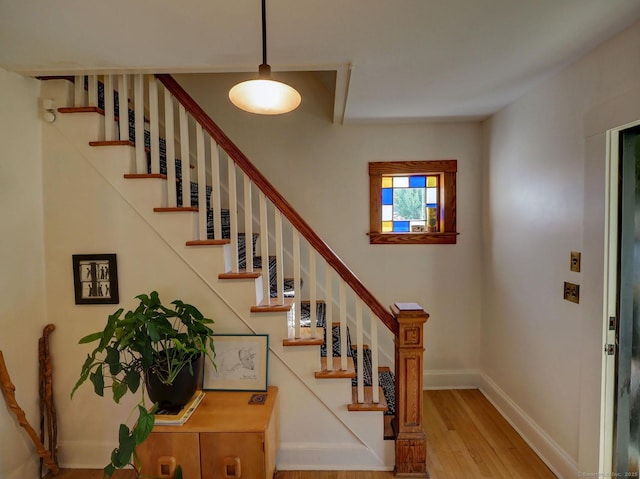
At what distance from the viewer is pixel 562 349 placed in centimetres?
190

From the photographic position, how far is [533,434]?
83.7 inches

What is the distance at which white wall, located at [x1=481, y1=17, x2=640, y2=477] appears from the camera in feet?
5.30

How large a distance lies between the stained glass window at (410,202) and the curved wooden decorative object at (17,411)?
2847 millimetres

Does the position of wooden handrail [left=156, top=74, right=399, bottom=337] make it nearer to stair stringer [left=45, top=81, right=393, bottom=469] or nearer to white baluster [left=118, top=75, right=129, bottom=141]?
white baluster [left=118, top=75, right=129, bottom=141]

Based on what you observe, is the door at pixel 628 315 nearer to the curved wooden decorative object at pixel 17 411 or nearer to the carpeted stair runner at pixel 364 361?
the carpeted stair runner at pixel 364 361

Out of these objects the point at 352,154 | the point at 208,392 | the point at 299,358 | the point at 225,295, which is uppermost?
the point at 352,154

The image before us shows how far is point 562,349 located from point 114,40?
121 inches

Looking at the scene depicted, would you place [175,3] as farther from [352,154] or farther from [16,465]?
[16,465]

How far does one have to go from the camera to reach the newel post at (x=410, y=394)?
1.87m

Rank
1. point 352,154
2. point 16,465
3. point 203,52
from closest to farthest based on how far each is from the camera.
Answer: point 203,52 < point 16,465 < point 352,154

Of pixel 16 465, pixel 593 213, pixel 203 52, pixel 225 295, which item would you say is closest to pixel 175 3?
pixel 203 52

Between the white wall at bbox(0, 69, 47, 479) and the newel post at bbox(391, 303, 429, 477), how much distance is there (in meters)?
2.28

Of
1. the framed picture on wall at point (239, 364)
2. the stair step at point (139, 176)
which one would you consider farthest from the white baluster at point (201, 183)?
the framed picture on wall at point (239, 364)

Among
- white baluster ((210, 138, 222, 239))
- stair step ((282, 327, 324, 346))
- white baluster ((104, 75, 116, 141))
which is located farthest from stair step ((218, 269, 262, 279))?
white baluster ((104, 75, 116, 141))
